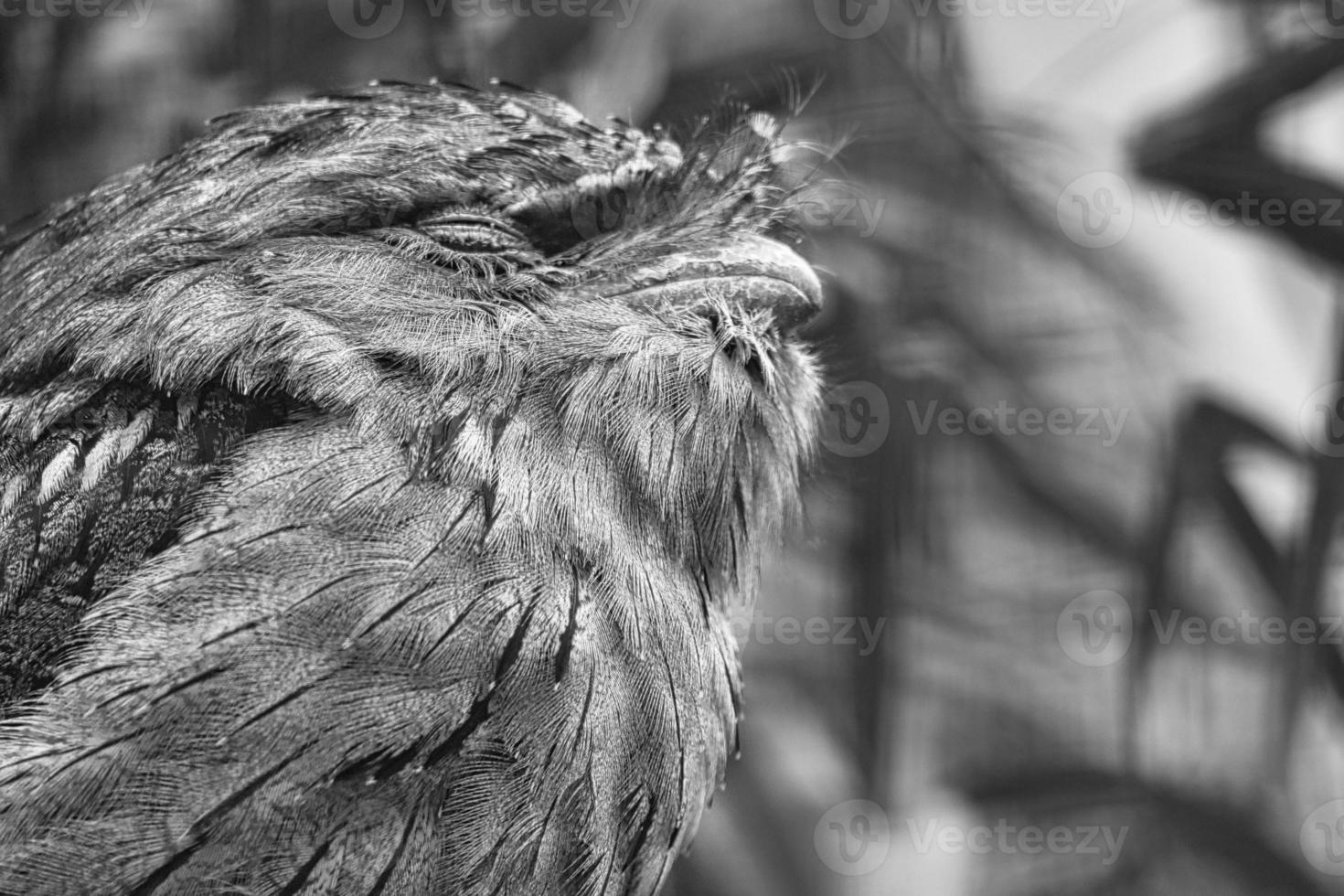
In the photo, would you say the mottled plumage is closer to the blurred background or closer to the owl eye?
the owl eye

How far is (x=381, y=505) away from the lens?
1.00 m

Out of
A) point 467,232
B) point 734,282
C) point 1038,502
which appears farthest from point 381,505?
point 1038,502

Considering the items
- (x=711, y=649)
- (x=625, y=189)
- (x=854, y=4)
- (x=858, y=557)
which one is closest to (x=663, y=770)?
(x=711, y=649)

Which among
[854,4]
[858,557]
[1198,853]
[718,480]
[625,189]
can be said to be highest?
[854,4]

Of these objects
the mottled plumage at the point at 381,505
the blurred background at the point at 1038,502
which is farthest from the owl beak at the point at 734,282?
the blurred background at the point at 1038,502

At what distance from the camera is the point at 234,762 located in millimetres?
935

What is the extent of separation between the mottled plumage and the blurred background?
1.43 metres

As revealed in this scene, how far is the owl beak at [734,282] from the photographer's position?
3.82 ft

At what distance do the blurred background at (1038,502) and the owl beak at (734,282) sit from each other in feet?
4.37

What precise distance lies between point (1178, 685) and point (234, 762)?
2948 mm

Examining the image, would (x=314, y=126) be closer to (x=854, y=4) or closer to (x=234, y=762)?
(x=234, y=762)

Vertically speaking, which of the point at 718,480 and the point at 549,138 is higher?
the point at 549,138

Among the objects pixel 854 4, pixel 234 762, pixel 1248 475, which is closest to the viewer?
pixel 234 762

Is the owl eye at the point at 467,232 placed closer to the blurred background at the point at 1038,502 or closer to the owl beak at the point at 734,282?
the owl beak at the point at 734,282
